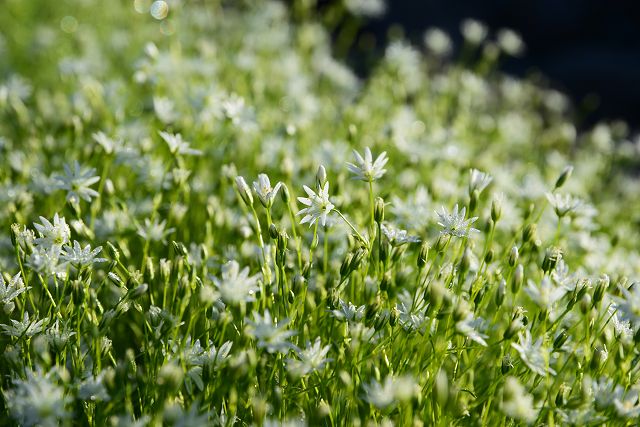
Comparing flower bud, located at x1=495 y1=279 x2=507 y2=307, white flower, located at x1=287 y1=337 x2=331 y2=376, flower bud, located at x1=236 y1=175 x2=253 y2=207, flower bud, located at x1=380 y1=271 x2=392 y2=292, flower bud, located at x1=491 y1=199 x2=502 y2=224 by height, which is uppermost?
flower bud, located at x1=491 y1=199 x2=502 y2=224

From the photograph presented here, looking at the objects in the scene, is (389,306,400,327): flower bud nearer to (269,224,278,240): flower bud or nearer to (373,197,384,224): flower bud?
(373,197,384,224): flower bud

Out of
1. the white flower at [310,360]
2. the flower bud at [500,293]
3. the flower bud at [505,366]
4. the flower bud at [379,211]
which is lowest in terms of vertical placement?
the white flower at [310,360]

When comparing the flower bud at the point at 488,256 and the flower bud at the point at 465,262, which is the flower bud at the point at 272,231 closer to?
the flower bud at the point at 465,262

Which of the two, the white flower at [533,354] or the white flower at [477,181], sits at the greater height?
the white flower at [477,181]

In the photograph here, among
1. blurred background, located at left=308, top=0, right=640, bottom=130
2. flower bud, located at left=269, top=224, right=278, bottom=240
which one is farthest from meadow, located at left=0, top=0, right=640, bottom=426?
blurred background, located at left=308, top=0, right=640, bottom=130

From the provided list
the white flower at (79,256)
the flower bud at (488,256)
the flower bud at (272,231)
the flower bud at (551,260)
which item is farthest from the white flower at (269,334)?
the flower bud at (551,260)

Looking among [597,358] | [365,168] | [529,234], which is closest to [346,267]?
[365,168]
